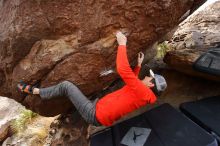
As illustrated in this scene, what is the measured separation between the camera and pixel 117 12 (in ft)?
15.1

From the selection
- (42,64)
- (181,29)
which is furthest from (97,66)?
(181,29)

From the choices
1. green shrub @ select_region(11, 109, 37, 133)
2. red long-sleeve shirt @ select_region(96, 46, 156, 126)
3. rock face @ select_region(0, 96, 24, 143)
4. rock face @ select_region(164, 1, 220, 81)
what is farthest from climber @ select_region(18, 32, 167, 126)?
rock face @ select_region(0, 96, 24, 143)

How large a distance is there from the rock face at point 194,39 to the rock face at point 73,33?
1099 millimetres

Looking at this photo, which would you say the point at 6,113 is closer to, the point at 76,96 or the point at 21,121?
the point at 21,121

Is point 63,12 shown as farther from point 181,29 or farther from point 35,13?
point 181,29

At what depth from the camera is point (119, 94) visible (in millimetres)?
4641

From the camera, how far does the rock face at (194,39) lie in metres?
5.91

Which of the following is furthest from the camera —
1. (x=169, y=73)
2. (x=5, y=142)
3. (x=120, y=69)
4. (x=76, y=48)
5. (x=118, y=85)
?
(x=5, y=142)

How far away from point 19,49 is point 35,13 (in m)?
0.64

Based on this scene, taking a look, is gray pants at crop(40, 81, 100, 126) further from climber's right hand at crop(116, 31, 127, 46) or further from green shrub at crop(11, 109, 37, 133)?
green shrub at crop(11, 109, 37, 133)

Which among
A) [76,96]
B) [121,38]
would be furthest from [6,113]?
[121,38]

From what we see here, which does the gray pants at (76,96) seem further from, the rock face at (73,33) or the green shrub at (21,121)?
the green shrub at (21,121)

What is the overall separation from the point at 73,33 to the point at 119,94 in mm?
1154

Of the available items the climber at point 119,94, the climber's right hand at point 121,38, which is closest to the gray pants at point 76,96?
the climber at point 119,94
